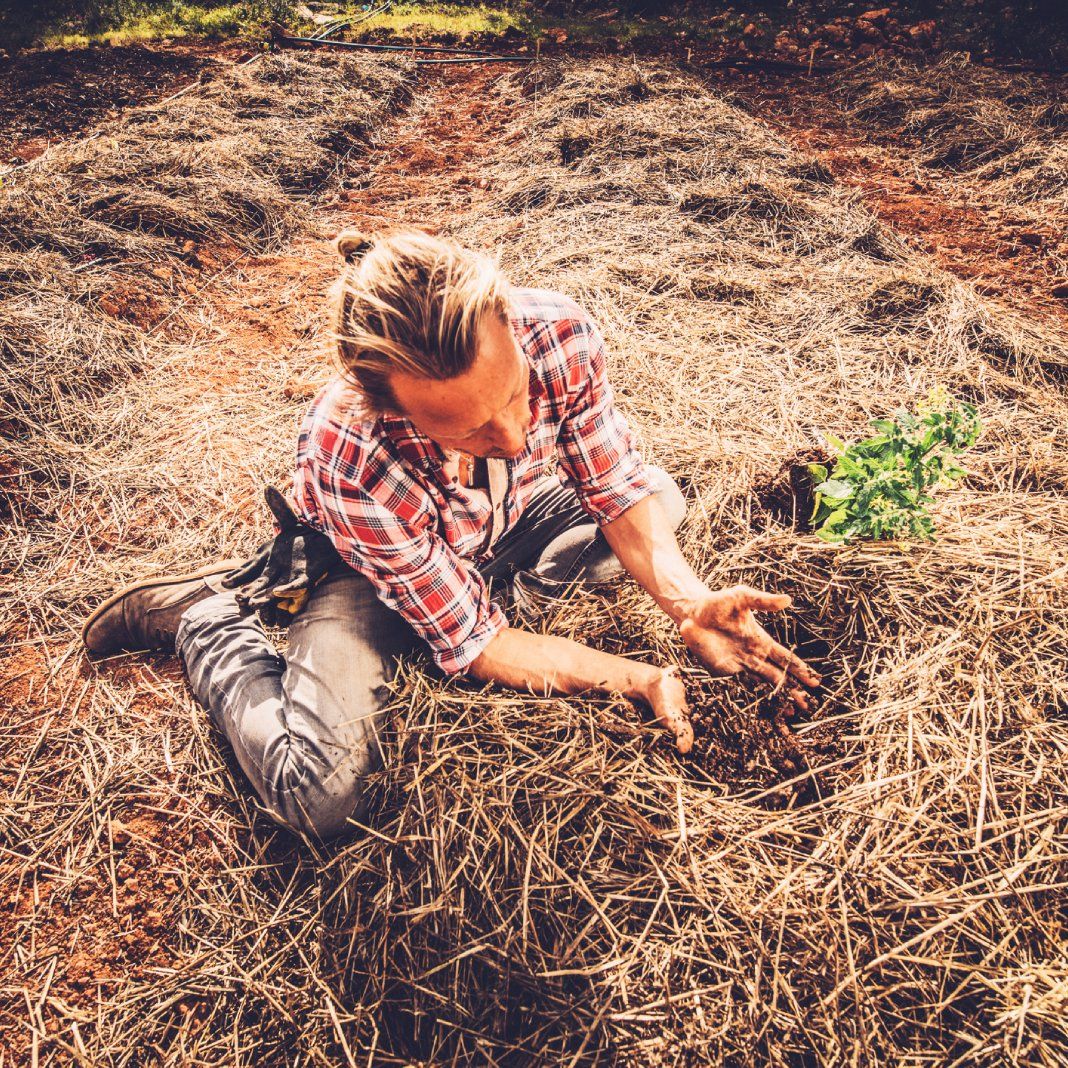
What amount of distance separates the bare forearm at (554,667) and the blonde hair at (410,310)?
27.7 inches

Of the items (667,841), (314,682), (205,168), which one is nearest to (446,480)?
(314,682)

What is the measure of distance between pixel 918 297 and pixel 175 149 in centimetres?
577

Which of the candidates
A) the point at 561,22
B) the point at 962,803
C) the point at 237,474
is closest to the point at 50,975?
the point at 237,474

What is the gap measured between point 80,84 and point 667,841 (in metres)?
10.9

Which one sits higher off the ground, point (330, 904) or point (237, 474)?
point (237, 474)

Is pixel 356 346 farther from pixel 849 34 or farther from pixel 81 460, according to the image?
pixel 849 34

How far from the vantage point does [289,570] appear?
162cm

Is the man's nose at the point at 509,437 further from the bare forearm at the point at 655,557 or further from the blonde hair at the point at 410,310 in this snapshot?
the bare forearm at the point at 655,557

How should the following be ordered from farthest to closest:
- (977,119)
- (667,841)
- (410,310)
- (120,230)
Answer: (977,119), (120,230), (667,841), (410,310)

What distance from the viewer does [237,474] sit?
2.61 m

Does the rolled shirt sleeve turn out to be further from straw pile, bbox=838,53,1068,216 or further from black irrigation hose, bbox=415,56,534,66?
black irrigation hose, bbox=415,56,534,66

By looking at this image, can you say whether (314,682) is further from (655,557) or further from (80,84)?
(80,84)

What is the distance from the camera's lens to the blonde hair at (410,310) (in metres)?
1.05

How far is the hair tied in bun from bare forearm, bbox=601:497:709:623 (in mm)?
888
